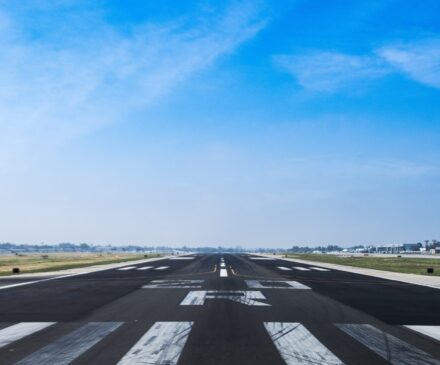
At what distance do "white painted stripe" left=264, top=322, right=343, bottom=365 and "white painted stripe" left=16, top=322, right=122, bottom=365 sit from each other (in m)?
3.50

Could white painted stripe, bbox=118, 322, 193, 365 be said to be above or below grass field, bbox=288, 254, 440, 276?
above

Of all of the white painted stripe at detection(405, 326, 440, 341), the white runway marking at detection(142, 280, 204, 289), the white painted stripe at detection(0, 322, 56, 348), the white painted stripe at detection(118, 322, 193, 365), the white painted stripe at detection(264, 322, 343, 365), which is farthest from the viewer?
the white runway marking at detection(142, 280, 204, 289)

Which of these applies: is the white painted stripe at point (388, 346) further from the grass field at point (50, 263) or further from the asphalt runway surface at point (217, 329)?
the grass field at point (50, 263)

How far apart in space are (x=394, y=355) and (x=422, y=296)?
42.0 feet

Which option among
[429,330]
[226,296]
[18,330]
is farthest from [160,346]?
[226,296]

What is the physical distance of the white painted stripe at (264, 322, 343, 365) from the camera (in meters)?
7.91

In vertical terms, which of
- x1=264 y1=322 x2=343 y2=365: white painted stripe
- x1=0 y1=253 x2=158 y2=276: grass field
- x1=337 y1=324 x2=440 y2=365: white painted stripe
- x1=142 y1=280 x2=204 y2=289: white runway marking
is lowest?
x1=0 y1=253 x2=158 y2=276: grass field

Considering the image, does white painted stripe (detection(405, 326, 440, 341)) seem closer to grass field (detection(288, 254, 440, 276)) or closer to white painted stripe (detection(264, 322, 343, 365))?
white painted stripe (detection(264, 322, 343, 365))

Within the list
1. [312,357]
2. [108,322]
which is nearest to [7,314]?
[108,322]

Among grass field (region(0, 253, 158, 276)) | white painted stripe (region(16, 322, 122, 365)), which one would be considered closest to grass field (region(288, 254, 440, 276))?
grass field (region(0, 253, 158, 276))

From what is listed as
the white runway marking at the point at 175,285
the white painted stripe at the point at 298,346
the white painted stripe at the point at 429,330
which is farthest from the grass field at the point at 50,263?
the white painted stripe at the point at 429,330

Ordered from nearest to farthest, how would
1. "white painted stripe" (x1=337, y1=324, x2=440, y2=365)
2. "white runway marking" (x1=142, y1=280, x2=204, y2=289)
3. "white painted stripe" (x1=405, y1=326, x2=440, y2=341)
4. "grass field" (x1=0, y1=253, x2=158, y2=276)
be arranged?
"white painted stripe" (x1=337, y1=324, x2=440, y2=365) < "white painted stripe" (x1=405, y1=326, x2=440, y2=341) < "white runway marking" (x1=142, y1=280, x2=204, y2=289) < "grass field" (x1=0, y1=253, x2=158, y2=276)

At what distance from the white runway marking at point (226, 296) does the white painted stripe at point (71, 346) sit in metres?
5.28

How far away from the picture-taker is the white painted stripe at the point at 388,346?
26.6 ft
